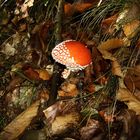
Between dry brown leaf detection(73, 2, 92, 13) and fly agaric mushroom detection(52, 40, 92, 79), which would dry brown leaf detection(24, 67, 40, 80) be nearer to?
fly agaric mushroom detection(52, 40, 92, 79)

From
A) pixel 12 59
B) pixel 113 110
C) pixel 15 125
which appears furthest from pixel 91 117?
pixel 12 59

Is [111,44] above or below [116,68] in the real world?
above

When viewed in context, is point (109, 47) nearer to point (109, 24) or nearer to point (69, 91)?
point (109, 24)

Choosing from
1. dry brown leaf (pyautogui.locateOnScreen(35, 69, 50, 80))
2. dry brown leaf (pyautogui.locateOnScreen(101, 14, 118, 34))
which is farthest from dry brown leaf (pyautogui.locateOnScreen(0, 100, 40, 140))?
dry brown leaf (pyautogui.locateOnScreen(101, 14, 118, 34))

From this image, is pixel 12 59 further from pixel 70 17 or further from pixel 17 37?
pixel 70 17

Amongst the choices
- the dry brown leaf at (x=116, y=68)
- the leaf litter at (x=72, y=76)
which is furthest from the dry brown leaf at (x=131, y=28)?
the dry brown leaf at (x=116, y=68)

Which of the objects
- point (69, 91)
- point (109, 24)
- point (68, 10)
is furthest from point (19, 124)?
point (68, 10)

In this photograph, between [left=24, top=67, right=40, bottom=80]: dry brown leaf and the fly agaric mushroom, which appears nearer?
the fly agaric mushroom
